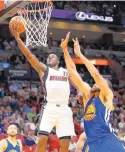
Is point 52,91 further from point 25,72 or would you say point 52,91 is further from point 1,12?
point 25,72

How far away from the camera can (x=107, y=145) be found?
5.03 metres

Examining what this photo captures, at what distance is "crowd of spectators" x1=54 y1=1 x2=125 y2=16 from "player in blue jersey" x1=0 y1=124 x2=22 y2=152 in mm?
15621

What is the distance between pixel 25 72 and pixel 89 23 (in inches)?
214

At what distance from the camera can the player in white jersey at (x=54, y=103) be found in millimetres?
6488

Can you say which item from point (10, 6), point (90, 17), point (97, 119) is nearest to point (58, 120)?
point (97, 119)

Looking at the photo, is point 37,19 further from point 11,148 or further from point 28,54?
point 11,148

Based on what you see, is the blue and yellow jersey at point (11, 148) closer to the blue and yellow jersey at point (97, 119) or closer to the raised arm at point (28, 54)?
the raised arm at point (28, 54)

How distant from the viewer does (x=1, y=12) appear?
7.12m

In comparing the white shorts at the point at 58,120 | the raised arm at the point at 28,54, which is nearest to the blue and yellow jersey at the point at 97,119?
the white shorts at the point at 58,120

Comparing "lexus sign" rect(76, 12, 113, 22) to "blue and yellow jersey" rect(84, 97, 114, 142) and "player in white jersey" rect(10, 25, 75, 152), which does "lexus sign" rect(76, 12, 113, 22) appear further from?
"blue and yellow jersey" rect(84, 97, 114, 142)

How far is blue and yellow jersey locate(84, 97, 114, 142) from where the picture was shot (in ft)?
16.6

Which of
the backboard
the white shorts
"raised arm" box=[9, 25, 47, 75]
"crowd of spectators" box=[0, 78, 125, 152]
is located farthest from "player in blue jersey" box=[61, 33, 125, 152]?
"crowd of spectators" box=[0, 78, 125, 152]

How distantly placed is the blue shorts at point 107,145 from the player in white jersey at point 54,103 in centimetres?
140

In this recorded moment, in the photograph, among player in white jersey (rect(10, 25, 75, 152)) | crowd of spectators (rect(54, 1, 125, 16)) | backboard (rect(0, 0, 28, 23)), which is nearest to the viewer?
player in white jersey (rect(10, 25, 75, 152))
